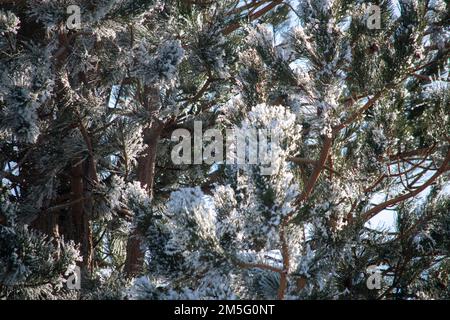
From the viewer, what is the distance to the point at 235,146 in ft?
7.45

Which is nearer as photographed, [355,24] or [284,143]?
[284,143]

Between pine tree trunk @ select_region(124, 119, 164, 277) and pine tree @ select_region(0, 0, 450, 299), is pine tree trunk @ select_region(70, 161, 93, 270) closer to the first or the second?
pine tree @ select_region(0, 0, 450, 299)

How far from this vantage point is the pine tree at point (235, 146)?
2293 millimetres

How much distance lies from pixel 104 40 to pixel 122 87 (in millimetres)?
366

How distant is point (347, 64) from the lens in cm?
303

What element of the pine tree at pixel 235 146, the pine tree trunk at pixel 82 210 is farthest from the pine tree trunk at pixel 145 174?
the pine tree trunk at pixel 82 210

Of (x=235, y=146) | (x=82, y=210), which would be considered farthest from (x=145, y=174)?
(x=235, y=146)

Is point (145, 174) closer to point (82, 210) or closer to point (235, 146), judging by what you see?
point (82, 210)

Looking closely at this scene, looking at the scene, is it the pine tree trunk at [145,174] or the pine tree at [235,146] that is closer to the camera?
the pine tree at [235,146]

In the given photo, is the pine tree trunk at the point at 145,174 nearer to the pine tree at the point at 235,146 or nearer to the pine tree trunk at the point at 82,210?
the pine tree at the point at 235,146
